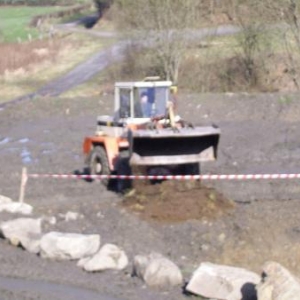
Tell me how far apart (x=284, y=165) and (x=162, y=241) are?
7.66 metres

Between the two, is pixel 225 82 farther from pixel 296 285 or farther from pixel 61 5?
pixel 61 5

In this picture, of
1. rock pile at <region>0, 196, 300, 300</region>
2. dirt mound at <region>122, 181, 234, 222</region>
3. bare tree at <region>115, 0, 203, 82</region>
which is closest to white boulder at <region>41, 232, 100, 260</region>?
rock pile at <region>0, 196, 300, 300</region>

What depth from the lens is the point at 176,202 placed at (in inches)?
708

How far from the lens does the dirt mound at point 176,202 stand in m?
17.6

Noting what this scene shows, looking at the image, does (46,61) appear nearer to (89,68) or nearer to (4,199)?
(89,68)

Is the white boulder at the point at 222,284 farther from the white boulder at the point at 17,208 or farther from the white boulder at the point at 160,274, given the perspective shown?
the white boulder at the point at 17,208

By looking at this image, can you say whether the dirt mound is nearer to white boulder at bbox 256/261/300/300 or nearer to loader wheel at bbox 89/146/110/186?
loader wheel at bbox 89/146/110/186

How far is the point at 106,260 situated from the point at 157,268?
1.19 m

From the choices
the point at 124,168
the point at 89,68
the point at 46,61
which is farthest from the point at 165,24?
the point at 124,168

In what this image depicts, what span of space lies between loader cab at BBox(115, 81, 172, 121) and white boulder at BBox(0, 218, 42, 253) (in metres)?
4.30

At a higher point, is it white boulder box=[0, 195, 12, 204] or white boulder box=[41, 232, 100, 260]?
white boulder box=[41, 232, 100, 260]

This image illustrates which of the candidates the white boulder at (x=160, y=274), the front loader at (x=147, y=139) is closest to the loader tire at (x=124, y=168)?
the front loader at (x=147, y=139)

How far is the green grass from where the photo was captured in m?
69.6

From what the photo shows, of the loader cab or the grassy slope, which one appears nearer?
the loader cab
